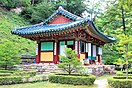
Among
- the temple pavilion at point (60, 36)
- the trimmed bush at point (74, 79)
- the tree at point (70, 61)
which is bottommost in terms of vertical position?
the trimmed bush at point (74, 79)

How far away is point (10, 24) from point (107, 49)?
13.9 m

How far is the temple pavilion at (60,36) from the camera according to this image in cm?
1559

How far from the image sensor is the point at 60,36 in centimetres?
1642

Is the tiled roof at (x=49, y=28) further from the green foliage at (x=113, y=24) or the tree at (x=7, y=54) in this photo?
the green foliage at (x=113, y=24)

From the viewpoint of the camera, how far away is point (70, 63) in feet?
37.0

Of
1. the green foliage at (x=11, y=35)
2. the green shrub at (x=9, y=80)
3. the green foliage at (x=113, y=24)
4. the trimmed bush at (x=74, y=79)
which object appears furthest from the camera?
the green foliage at (x=11, y=35)

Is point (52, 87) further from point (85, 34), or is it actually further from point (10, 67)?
point (85, 34)

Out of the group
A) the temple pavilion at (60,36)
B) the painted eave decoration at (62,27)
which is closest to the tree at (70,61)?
the painted eave decoration at (62,27)

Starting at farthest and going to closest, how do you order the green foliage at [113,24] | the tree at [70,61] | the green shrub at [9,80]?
1. the green foliage at [113,24]
2. the tree at [70,61]
3. the green shrub at [9,80]

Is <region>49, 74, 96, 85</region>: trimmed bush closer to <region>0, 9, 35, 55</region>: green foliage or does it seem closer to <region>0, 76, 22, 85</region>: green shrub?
<region>0, 76, 22, 85</region>: green shrub

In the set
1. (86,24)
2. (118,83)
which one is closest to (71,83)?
(118,83)

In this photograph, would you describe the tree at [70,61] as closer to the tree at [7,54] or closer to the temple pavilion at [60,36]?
the temple pavilion at [60,36]

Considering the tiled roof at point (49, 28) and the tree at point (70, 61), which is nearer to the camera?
the tree at point (70, 61)

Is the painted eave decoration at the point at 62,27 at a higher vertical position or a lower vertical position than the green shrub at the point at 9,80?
higher
